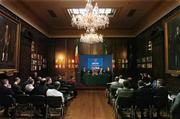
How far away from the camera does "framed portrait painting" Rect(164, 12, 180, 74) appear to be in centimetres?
704

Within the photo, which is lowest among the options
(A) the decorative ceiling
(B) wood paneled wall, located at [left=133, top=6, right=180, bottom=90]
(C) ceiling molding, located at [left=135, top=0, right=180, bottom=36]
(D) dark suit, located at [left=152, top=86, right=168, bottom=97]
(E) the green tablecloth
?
(E) the green tablecloth

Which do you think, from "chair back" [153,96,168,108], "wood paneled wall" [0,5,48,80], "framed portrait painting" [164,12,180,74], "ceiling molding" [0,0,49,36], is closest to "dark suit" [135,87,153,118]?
"chair back" [153,96,168,108]

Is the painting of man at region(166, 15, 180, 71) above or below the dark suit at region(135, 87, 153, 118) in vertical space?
above

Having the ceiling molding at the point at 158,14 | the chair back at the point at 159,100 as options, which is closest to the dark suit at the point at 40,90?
the chair back at the point at 159,100

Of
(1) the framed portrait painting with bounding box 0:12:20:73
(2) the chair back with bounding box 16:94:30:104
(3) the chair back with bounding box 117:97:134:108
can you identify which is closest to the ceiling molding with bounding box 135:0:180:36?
(3) the chair back with bounding box 117:97:134:108

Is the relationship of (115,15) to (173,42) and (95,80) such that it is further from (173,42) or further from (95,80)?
(95,80)

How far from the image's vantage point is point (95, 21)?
805cm

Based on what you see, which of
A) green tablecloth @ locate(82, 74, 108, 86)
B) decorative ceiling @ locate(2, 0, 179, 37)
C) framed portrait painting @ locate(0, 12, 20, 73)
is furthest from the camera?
green tablecloth @ locate(82, 74, 108, 86)

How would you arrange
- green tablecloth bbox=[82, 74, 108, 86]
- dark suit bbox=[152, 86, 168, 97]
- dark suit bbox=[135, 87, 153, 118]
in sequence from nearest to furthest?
dark suit bbox=[135, 87, 153, 118] < dark suit bbox=[152, 86, 168, 97] < green tablecloth bbox=[82, 74, 108, 86]

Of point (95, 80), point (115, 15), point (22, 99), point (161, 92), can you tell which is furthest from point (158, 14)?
point (95, 80)

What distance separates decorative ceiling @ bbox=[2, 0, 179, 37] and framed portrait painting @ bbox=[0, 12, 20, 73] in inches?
44.5

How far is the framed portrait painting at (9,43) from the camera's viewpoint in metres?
7.14

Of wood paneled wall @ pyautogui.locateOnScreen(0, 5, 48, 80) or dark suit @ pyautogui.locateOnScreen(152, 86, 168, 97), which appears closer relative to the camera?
dark suit @ pyautogui.locateOnScreen(152, 86, 168, 97)

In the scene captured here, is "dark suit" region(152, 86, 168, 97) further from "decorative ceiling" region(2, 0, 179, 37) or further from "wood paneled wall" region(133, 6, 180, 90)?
"decorative ceiling" region(2, 0, 179, 37)
